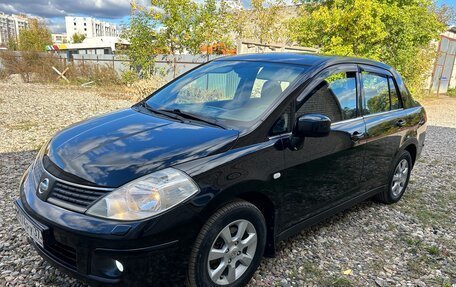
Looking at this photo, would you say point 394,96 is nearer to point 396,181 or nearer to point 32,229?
point 396,181

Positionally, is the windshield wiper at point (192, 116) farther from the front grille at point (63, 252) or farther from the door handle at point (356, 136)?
the door handle at point (356, 136)

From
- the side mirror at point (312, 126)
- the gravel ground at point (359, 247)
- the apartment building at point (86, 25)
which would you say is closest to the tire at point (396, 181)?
the gravel ground at point (359, 247)

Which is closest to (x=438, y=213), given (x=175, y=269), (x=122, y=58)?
(x=175, y=269)

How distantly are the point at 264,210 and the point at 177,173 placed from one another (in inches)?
34.2

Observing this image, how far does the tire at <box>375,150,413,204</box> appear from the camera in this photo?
4.16m

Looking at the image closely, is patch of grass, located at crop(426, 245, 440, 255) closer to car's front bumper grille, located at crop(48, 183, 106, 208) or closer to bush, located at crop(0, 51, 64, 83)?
car's front bumper grille, located at crop(48, 183, 106, 208)

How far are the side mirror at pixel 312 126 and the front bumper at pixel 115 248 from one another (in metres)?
1.10

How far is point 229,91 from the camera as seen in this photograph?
10.4 feet

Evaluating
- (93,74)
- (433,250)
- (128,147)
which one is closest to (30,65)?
(93,74)

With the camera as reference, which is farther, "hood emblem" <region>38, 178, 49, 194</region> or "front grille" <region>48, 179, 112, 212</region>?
"hood emblem" <region>38, 178, 49, 194</region>

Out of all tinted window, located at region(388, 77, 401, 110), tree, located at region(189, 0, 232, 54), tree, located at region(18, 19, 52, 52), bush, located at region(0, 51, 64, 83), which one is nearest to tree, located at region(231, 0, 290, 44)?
tree, located at region(189, 0, 232, 54)

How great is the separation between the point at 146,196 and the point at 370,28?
912cm

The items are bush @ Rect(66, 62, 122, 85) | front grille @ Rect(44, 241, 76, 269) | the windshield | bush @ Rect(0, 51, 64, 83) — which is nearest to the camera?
front grille @ Rect(44, 241, 76, 269)

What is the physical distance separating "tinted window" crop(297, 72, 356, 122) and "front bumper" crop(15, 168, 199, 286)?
4.72ft
